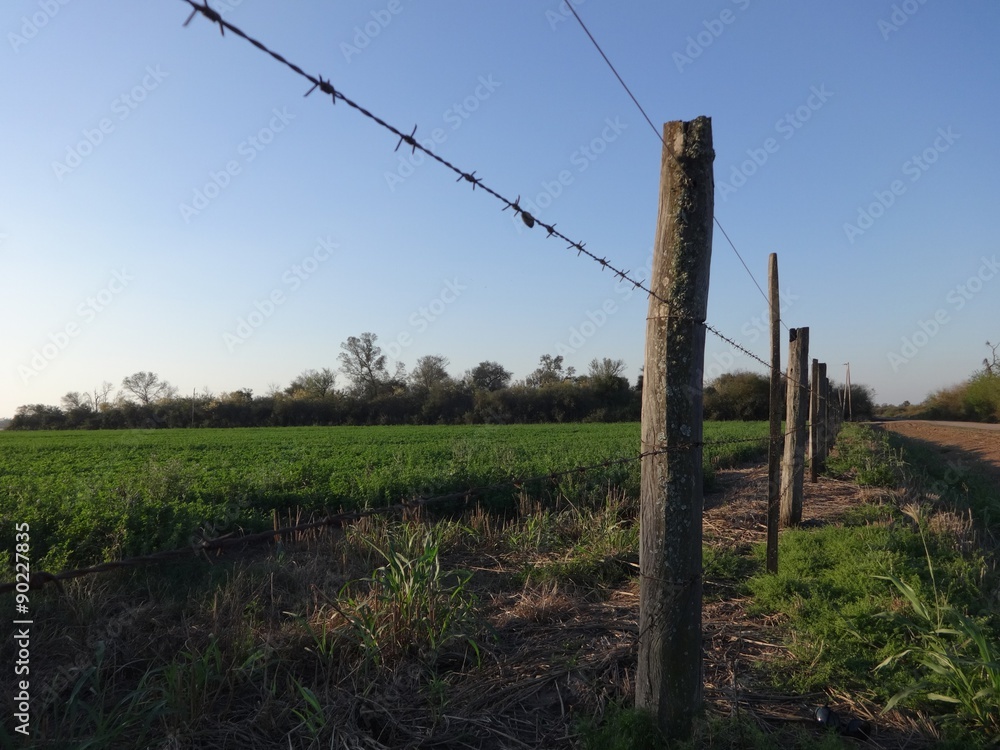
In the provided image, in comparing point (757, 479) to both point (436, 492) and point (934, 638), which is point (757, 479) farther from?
point (934, 638)

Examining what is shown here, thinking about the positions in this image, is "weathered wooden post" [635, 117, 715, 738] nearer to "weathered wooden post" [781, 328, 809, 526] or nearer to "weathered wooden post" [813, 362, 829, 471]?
"weathered wooden post" [781, 328, 809, 526]

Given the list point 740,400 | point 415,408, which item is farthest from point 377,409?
point 740,400

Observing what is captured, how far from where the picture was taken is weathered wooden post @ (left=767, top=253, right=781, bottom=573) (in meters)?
5.62

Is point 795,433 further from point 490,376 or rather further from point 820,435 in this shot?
point 490,376

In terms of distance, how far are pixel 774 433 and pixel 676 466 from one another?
3.45 meters

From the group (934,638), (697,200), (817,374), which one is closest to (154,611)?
(697,200)

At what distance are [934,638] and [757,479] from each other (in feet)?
31.1

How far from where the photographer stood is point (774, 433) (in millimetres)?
5953

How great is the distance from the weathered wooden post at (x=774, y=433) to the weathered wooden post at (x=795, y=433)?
1203 mm

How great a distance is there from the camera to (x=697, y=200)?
305cm

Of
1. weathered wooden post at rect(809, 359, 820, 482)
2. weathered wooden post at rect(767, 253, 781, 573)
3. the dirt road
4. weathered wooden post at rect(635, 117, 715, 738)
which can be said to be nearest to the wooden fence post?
weathered wooden post at rect(809, 359, 820, 482)

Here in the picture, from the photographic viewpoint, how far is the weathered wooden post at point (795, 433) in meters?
7.85

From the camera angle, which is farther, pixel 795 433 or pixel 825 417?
pixel 825 417

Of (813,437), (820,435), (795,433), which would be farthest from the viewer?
(820,435)
